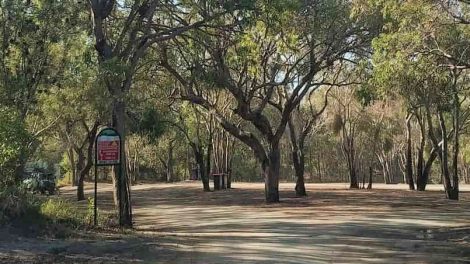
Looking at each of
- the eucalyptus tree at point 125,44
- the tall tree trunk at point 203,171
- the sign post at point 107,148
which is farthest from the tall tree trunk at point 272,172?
the tall tree trunk at point 203,171

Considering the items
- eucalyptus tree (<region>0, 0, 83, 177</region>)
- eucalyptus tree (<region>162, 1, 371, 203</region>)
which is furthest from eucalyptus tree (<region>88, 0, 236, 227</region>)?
eucalyptus tree (<region>0, 0, 83, 177</region>)

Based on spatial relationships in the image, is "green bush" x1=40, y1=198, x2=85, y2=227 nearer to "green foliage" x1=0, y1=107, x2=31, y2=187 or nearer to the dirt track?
"green foliage" x1=0, y1=107, x2=31, y2=187

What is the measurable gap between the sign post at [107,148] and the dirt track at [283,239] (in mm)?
2139

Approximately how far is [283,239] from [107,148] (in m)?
5.53

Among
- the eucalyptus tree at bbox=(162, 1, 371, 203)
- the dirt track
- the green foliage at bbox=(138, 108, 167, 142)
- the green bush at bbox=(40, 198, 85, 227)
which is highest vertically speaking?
the eucalyptus tree at bbox=(162, 1, 371, 203)

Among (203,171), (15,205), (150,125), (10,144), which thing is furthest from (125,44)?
(203,171)

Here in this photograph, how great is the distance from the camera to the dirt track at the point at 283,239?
37.9 feet

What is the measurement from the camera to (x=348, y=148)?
41.6 m

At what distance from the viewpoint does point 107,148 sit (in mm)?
16094

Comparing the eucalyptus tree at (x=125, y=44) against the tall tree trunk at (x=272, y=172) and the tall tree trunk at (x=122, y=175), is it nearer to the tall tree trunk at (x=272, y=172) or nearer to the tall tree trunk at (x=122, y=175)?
the tall tree trunk at (x=122, y=175)

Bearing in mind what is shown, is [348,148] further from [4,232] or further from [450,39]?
[4,232]

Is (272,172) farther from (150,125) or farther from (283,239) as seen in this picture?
(283,239)

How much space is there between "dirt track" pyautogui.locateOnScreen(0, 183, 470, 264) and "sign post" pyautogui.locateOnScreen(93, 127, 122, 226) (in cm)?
214

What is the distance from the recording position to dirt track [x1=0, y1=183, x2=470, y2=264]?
11.6 meters
